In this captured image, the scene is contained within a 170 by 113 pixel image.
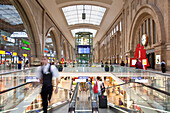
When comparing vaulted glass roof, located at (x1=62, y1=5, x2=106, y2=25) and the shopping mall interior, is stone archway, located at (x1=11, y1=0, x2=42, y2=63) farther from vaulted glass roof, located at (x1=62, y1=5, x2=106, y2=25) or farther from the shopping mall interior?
vaulted glass roof, located at (x1=62, y1=5, x2=106, y2=25)

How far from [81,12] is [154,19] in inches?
1089

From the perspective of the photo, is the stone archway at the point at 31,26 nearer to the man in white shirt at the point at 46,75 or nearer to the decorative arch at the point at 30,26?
the decorative arch at the point at 30,26

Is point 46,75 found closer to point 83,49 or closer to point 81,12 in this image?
point 83,49

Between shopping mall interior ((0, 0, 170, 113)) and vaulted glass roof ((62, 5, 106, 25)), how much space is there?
27 centimetres

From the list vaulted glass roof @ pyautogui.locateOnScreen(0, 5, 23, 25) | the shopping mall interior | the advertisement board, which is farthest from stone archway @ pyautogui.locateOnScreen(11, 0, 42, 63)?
the advertisement board

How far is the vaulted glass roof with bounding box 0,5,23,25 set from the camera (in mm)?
23298

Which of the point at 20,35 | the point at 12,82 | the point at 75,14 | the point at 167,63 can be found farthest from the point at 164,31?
the point at 75,14

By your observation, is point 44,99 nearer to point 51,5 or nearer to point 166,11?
point 166,11

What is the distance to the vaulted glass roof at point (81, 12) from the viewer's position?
37250mm

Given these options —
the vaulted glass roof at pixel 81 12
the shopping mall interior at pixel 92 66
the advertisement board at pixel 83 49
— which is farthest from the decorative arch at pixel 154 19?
the advertisement board at pixel 83 49

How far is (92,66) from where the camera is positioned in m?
22.7

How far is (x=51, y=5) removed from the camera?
2919 cm

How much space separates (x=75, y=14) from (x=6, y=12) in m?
21.0

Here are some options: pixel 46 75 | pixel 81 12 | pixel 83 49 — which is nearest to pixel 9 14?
pixel 83 49
